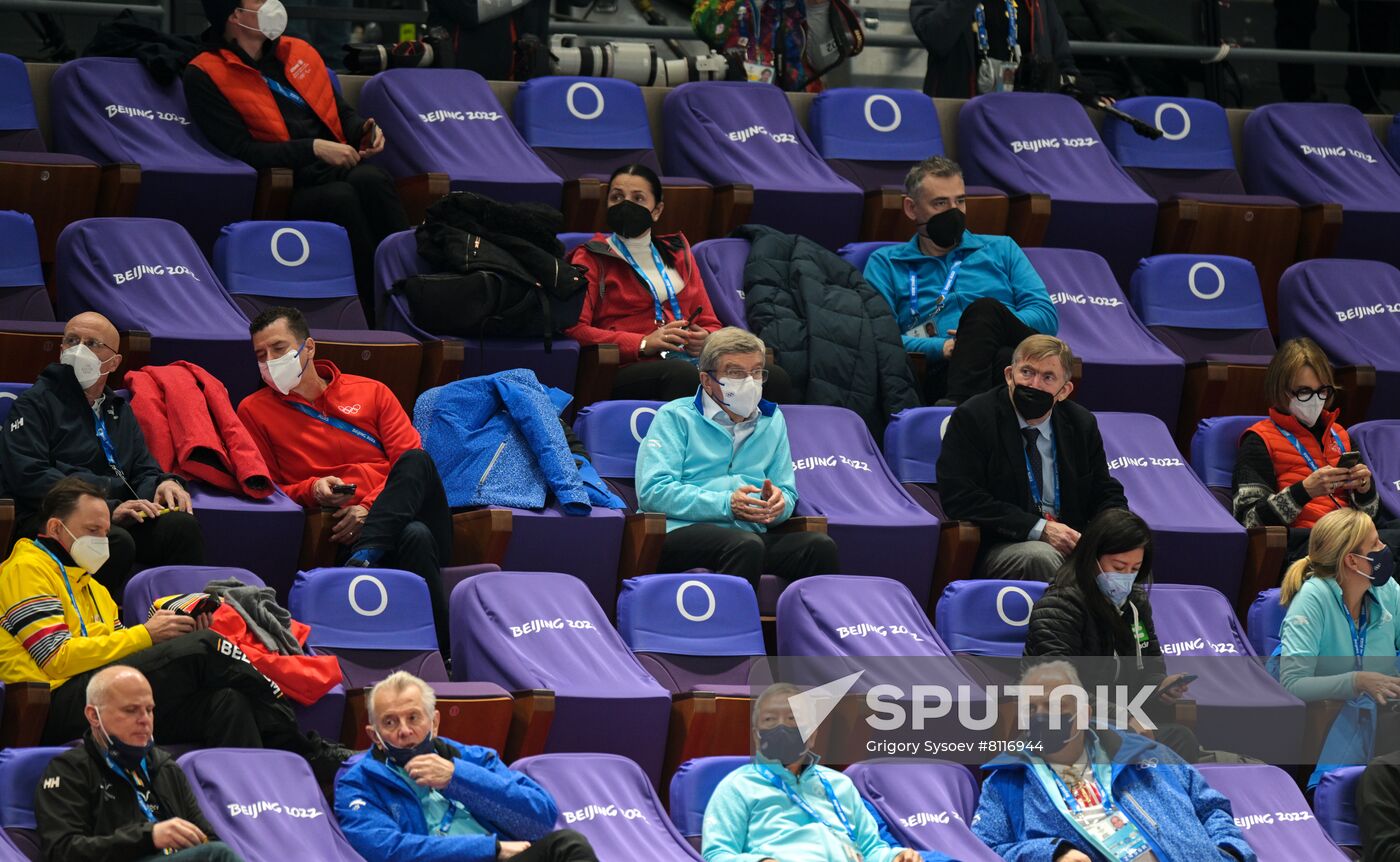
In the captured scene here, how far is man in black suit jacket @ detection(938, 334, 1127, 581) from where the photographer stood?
6121 millimetres

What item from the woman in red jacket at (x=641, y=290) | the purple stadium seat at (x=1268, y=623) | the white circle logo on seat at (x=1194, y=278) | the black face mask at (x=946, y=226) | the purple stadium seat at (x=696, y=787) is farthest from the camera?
the white circle logo on seat at (x=1194, y=278)

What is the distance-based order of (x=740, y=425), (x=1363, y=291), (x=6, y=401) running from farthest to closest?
(x=1363, y=291) → (x=740, y=425) → (x=6, y=401)

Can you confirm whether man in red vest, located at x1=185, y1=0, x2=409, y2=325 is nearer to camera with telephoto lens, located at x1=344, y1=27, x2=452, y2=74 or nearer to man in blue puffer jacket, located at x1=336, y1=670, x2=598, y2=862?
camera with telephoto lens, located at x1=344, y1=27, x2=452, y2=74

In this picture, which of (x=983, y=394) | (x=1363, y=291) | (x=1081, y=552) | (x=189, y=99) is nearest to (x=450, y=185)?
(x=189, y=99)

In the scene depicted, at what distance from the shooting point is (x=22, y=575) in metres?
4.89

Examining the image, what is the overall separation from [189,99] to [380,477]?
5.36 feet

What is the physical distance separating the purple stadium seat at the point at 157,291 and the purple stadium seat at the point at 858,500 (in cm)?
149

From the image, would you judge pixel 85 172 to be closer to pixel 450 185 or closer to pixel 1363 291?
pixel 450 185

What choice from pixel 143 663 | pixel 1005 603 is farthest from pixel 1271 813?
pixel 143 663

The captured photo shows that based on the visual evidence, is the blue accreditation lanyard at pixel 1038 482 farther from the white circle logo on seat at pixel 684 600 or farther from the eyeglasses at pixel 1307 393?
the white circle logo on seat at pixel 684 600

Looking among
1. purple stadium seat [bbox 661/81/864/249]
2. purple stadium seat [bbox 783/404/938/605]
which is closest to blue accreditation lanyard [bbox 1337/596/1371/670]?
purple stadium seat [bbox 783/404/938/605]

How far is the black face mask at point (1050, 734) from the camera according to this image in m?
5.23

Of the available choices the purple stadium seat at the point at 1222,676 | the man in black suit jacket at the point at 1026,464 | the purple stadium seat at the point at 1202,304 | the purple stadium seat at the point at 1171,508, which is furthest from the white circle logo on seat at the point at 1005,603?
the purple stadium seat at the point at 1202,304

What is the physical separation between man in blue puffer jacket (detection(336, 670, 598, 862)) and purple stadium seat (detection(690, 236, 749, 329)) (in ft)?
7.72
